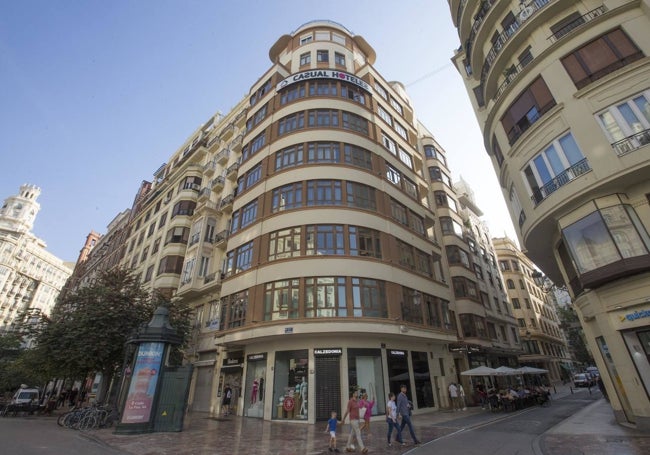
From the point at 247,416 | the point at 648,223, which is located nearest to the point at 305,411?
the point at 247,416

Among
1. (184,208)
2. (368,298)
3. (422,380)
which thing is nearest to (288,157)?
(368,298)

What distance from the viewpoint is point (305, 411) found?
→ 1730cm

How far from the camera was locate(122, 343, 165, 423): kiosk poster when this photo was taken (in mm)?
13109

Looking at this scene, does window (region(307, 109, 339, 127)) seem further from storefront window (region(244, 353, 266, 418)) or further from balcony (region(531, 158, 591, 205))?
storefront window (region(244, 353, 266, 418))

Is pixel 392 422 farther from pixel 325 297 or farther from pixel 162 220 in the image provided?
pixel 162 220

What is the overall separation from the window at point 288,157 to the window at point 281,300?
8.61m

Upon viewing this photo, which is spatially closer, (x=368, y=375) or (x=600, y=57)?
(x=600, y=57)

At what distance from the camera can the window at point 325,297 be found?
59.5 feet

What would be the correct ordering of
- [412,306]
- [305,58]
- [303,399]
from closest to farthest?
[303,399], [412,306], [305,58]

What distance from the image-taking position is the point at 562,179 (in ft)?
43.5

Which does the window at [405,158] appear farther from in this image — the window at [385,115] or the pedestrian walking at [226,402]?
the pedestrian walking at [226,402]

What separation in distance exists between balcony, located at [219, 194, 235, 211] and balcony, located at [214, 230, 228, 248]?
7.19 ft

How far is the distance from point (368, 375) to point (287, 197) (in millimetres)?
12083

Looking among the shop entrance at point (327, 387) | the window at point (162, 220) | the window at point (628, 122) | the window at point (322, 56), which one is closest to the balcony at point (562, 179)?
the window at point (628, 122)
